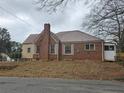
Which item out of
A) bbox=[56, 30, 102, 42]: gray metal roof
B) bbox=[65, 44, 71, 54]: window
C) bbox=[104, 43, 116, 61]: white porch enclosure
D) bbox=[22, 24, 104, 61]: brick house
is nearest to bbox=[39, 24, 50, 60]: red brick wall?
bbox=[22, 24, 104, 61]: brick house

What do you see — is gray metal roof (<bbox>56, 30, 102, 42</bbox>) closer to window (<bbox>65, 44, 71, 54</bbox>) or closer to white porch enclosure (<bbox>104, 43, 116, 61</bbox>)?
window (<bbox>65, 44, 71, 54</bbox>)

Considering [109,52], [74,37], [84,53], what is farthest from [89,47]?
[109,52]

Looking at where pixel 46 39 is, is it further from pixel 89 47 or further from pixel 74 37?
pixel 89 47

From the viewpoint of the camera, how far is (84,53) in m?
50.9

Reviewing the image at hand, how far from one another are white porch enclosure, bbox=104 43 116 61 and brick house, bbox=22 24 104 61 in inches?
89.1

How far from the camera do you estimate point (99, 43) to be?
167 feet

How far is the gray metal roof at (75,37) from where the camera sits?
52.0 metres

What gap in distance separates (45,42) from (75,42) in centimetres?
558

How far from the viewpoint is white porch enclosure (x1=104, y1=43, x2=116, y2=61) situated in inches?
2062

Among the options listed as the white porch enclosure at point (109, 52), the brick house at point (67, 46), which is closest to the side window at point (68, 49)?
the brick house at point (67, 46)

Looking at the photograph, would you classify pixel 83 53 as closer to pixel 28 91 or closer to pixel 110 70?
pixel 110 70

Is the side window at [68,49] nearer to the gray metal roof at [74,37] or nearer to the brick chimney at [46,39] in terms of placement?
the gray metal roof at [74,37]

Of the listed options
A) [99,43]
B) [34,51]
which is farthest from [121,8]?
[34,51]

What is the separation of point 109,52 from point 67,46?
692 centimetres
